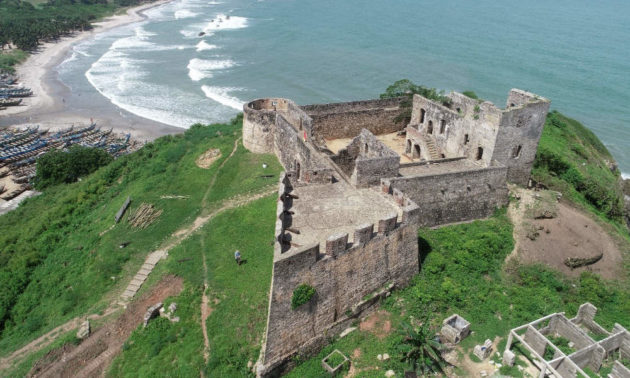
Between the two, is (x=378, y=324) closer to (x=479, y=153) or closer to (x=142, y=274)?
(x=142, y=274)

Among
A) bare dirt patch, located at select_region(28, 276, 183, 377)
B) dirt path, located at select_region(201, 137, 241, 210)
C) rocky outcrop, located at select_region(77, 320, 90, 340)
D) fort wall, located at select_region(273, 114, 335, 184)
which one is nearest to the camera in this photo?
bare dirt patch, located at select_region(28, 276, 183, 377)

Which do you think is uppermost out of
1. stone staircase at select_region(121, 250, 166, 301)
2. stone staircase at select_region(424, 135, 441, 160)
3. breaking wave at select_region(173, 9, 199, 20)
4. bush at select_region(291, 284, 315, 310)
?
bush at select_region(291, 284, 315, 310)

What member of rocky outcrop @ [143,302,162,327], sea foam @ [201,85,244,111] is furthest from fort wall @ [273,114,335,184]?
sea foam @ [201,85,244,111]

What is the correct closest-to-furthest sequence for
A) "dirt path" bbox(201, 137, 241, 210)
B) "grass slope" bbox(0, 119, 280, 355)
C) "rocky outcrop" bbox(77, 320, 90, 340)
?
"rocky outcrop" bbox(77, 320, 90, 340) < "grass slope" bbox(0, 119, 280, 355) < "dirt path" bbox(201, 137, 241, 210)

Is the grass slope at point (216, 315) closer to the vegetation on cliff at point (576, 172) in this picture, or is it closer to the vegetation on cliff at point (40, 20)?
the vegetation on cliff at point (576, 172)

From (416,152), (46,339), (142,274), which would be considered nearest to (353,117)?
(416,152)

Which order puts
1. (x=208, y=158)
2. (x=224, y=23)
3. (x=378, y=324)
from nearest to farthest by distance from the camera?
(x=378, y=324), (x=208, y=158), (x=224, y=23)

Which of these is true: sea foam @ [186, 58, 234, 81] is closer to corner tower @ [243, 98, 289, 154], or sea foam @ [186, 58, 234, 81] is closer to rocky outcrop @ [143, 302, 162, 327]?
corner tower @ [243, 98, 289, 154]
